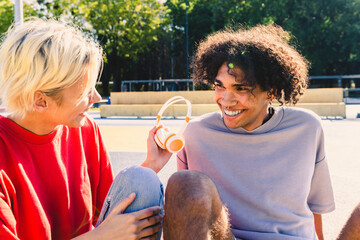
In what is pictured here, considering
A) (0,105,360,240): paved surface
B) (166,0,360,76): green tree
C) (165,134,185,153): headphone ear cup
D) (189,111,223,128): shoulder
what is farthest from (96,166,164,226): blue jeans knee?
(166,0,360,76): green tree

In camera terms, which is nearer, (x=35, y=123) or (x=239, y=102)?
(x=35, y=123)

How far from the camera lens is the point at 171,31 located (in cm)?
3728

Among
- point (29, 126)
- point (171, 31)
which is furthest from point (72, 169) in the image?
point (171, 31)

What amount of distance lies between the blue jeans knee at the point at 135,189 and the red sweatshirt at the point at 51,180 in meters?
0.20

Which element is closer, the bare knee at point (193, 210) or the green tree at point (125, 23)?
the bare knee at point (193, 210)

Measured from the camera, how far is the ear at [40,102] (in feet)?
6.19

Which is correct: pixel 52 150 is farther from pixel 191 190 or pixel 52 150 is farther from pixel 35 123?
pixel 191 190

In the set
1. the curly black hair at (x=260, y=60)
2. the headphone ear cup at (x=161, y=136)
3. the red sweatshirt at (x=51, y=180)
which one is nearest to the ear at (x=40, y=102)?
the red sweatshirt at (x=51, y=180)

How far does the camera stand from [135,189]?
185 centimetres

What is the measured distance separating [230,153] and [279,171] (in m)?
0.31

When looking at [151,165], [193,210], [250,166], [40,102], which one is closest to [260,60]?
[250,166]

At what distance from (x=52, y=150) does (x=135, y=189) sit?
47cm

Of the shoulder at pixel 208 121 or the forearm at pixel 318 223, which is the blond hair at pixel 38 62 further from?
the forearm at pixel 318 223

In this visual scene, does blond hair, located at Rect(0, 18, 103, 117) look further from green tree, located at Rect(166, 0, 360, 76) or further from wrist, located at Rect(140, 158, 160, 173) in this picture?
green tree, located at Rect(166, 0, 360, 76)
